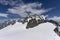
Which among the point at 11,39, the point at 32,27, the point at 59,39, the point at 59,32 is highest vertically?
the point at 32,27

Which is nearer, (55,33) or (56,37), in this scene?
(56,37)

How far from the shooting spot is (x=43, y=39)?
109 feet

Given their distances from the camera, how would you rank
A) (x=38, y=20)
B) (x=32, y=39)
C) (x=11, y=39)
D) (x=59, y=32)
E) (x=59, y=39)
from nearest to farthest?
(x=59, y=39), (x=59, y=32), (x=32, y=39), (x=11, y=39), (x=38, y=20)

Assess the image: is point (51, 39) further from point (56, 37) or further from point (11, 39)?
point (11, 39)

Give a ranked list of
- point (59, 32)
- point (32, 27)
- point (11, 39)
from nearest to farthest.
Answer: point (59, 32), point (11, 39), point (32, 27)

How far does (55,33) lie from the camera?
33.5 m

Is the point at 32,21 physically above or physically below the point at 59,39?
above

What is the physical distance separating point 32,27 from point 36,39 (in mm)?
14275

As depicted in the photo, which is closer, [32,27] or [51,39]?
[51,39]

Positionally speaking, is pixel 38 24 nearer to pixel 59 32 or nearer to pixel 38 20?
pixel 38 20

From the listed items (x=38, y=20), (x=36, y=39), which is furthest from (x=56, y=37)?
(x=38, y=20)

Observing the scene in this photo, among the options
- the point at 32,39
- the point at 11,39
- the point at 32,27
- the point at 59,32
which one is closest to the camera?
the point at 59,32

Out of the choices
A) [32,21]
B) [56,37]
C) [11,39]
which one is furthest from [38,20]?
[56,37]

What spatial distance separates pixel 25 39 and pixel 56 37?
369 inches
